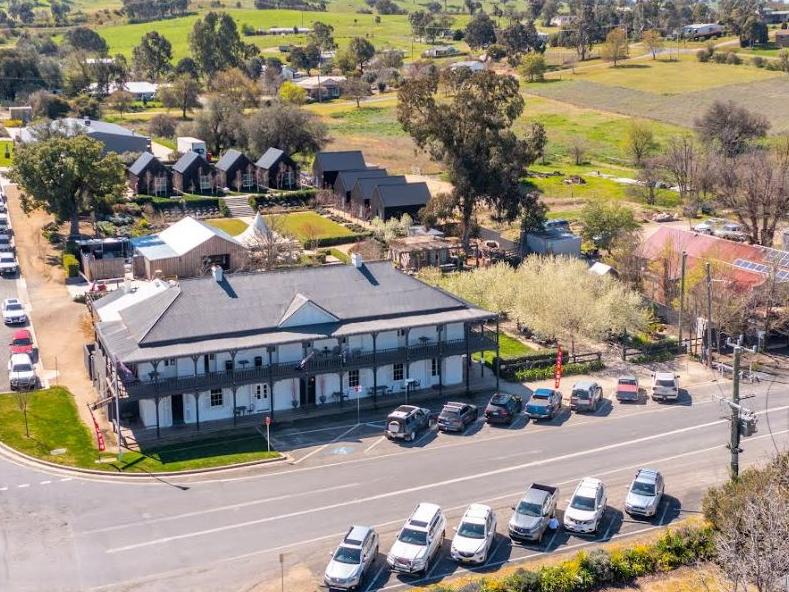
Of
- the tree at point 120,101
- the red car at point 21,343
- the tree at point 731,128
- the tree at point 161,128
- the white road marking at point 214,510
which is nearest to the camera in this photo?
the white road marking at point 214,510

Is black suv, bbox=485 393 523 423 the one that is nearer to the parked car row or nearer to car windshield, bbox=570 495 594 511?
the parked car row

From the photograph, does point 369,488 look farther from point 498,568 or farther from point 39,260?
point 39,260

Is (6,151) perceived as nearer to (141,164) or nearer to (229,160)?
(141,164)

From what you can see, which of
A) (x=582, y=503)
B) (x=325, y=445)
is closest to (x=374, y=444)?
(x=325, y=445)

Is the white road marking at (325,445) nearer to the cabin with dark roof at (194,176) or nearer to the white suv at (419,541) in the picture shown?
the white suv at (419,541)

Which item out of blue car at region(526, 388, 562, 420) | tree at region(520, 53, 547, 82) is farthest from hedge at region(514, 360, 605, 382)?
tree at region(520, 53, 547, 82)

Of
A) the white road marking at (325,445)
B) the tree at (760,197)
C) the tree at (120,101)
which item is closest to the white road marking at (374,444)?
the white road marking at (325,445)
